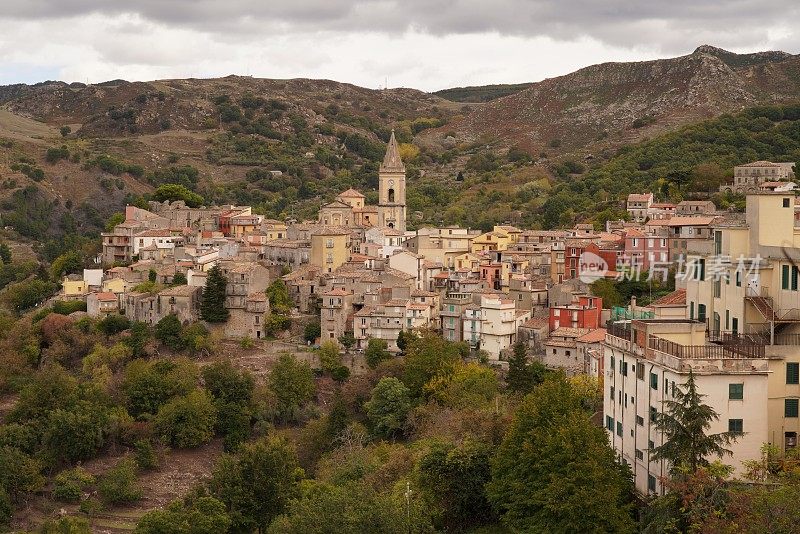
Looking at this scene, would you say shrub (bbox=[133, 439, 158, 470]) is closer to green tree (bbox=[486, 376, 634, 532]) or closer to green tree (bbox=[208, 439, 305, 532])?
green tree (bbox=[208, 439, 305, 532])

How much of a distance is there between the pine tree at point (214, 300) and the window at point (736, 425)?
108 ft

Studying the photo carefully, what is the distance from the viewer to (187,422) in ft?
154

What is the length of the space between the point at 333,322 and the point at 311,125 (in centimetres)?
9633

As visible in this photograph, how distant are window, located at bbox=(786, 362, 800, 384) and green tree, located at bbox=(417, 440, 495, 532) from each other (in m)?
8.12

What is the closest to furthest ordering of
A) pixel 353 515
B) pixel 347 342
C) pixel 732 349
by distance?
pixel 732 349, pixel 353 515, pixel 347 342

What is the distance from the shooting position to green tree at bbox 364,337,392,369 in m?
48.9

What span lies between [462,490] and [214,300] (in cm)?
2543

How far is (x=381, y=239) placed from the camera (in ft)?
205

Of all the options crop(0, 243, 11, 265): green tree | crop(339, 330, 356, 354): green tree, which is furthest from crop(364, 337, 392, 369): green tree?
crop(0, 243, 11, 265): green tree

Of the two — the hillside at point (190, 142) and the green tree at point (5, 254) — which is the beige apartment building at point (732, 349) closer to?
the green tree at point (5, 254)

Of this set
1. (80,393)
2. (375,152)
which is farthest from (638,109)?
(80,393)

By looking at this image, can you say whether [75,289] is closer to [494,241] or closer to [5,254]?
[494,241]

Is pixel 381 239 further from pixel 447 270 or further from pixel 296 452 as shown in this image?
pixel 296 452

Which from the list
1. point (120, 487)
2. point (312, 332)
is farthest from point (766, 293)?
point (312, 332)
